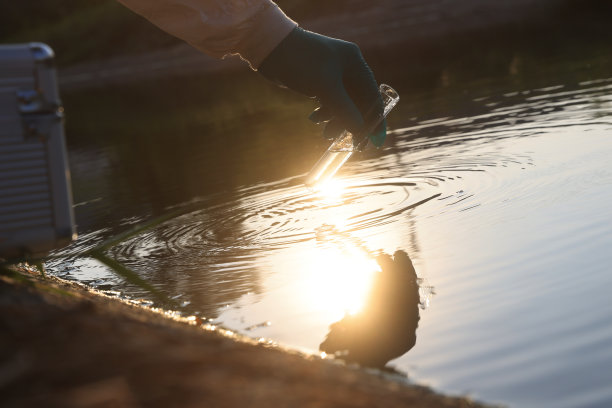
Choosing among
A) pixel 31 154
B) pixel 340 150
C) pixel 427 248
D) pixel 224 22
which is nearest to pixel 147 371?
pixel 31 154

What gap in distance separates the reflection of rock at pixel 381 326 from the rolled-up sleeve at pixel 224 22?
45.0 inches

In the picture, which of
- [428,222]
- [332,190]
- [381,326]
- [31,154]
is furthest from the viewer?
[332,190]

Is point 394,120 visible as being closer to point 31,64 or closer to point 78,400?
point 31,64

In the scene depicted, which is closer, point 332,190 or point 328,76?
point 328,76

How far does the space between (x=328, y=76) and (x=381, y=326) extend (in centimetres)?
113

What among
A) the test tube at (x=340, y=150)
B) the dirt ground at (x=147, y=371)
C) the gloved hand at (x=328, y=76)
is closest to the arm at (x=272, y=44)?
the gloved hand at (x=328, y=76)

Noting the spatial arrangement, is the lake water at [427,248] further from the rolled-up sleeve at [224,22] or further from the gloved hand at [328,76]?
the rolled-up sleeve at [224,22]

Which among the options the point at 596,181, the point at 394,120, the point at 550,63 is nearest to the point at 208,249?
the point at 596,181

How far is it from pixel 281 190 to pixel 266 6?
3.15 m

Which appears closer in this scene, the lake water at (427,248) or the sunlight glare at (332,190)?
the lake water at (427,248)

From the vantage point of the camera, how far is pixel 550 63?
14.4 metres

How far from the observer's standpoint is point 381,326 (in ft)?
11.8

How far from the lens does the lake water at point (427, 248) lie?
10.5 feet

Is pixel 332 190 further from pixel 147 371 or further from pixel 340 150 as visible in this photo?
pixel 147 371
